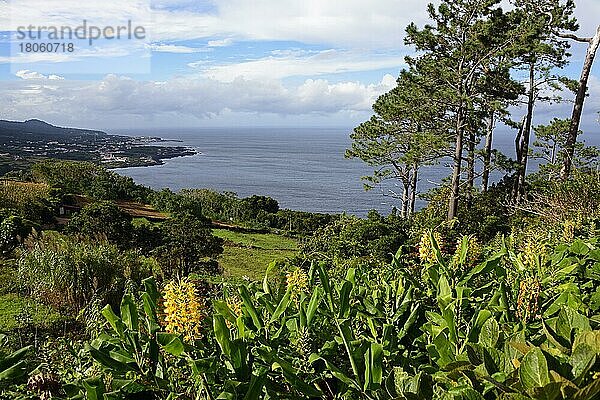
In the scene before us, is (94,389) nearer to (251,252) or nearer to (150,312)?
(150,312)

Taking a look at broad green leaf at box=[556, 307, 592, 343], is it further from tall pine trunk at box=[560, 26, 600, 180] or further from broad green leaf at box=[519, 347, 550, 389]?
tall pine trunk at box=[560, 26, 600, 180]

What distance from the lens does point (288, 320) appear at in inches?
41.3

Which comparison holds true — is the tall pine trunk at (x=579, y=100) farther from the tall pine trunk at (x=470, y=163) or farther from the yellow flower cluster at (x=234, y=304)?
the yellow flower cluster at (x=234, y=304)

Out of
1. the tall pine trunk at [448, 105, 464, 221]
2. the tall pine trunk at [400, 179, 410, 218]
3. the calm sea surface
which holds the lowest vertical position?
the calm sea surface

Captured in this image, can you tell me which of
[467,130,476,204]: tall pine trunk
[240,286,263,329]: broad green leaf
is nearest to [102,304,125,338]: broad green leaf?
[240,286,263,329]: broad green leaf

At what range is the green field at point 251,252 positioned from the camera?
508 inches

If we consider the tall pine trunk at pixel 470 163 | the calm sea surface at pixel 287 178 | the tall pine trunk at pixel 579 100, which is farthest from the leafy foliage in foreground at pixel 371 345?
the calm sea surface at pixel 287 178

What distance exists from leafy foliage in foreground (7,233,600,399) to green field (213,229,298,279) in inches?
399

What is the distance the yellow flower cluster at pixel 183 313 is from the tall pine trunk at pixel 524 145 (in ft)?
45.1

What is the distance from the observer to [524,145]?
607 inches

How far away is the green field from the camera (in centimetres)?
1289

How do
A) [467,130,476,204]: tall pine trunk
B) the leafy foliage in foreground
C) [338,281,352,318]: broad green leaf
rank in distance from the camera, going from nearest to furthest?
the leafy foliage in foreground < [338,281,352,318]: broad green leaf < [467,130,476,204]: tall pine trunk

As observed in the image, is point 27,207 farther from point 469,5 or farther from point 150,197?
point 469,5

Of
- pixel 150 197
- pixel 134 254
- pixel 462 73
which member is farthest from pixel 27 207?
pixel 462 73
